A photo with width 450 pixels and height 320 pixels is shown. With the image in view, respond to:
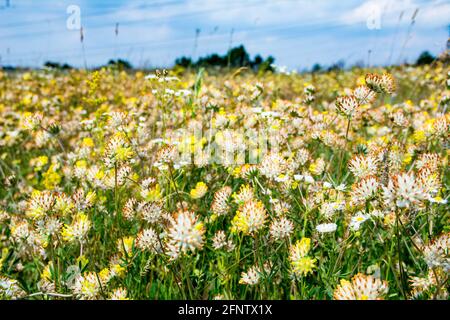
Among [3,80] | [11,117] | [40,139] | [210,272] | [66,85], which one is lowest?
[210,272]

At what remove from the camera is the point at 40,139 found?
9.93ft

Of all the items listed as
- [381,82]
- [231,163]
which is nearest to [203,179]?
[231,163]

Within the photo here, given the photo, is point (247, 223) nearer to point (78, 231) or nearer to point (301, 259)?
A: point (301, 259)

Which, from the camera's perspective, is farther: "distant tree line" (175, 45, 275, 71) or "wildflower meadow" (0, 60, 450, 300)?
"distant tree line" (175, 45, 275, 71)

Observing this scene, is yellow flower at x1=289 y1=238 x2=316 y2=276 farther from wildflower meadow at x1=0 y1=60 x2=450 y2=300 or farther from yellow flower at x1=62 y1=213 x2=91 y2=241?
yellow flower at x1=62 y1=213 x2=91 y2=241

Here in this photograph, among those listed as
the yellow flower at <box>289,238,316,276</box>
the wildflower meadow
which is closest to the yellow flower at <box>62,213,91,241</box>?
the wildflower meadow

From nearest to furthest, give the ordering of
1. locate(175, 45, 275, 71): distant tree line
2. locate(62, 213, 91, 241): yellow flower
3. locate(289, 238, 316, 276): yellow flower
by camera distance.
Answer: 1. locate(289, 238, 316, 276): yellow flower
2. locate(62, 213, 91, 241): yellow flower
3. locate(175, 45, 275, 71): distant tree line

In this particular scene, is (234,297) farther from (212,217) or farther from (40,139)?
(40,139)

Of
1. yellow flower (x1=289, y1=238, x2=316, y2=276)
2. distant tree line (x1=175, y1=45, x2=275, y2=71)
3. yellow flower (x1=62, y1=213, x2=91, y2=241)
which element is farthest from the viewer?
distant tree line (x1=175, y1=45, x2=275, y2=71)

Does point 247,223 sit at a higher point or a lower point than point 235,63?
lower

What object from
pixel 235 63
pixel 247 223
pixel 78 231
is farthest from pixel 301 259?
pixel 235 63

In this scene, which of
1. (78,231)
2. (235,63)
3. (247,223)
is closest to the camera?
(247,223)
